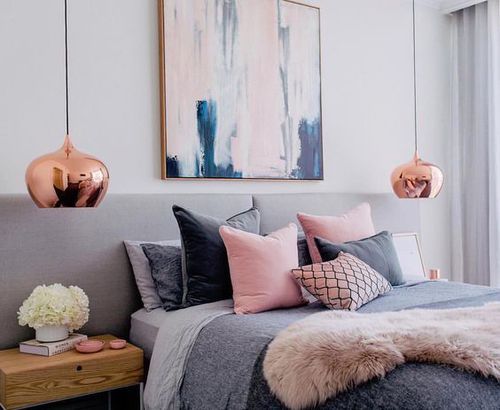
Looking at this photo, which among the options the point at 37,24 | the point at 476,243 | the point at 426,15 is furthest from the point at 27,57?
the point at 476,243

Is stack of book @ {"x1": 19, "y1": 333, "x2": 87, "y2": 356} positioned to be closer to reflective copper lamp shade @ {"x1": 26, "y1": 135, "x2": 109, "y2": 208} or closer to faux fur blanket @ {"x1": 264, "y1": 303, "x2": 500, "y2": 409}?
reflective copper lamp shade @ {"x1": 26, "y1": 135, "x2": 109, "y2": 208}

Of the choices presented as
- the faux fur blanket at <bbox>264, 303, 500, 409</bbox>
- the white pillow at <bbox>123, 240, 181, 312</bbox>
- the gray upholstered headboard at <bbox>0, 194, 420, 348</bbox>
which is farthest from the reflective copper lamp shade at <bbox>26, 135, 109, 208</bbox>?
the faux fur blanket at <bbox>264, 303, 500, 409</bbox>

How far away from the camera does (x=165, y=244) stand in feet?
9.15

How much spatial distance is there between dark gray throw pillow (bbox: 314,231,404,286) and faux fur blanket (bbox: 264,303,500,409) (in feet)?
3.00

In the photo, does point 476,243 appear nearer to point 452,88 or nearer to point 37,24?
point 452,88

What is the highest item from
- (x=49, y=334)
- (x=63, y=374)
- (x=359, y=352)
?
(x=359, y=352)

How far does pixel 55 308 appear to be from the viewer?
2307 mm

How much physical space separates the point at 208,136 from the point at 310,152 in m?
0.78

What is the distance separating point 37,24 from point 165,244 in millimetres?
1172

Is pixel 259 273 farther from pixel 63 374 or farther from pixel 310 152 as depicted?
pixel 310 152

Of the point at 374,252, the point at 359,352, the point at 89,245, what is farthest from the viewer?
the point at 374,252

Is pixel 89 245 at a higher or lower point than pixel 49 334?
higher

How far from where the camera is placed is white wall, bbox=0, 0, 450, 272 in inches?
102

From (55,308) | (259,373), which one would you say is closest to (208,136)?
(55,308)
